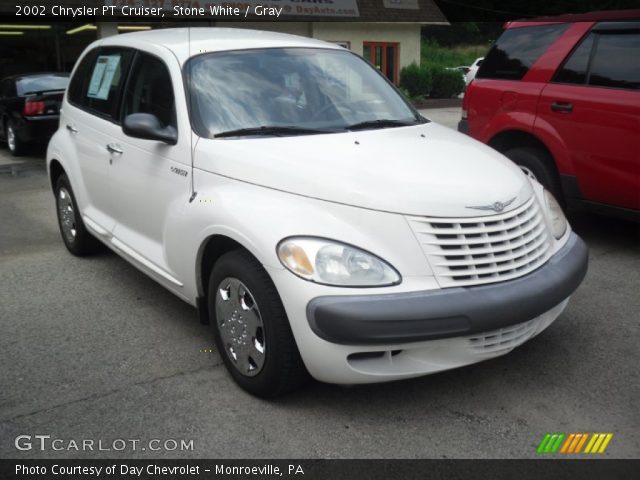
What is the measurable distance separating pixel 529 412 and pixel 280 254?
1.38m

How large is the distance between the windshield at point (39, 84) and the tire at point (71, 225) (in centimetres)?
673

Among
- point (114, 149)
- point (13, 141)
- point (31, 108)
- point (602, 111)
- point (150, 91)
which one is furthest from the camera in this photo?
point (13, 141)

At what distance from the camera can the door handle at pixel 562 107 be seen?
5672 mm

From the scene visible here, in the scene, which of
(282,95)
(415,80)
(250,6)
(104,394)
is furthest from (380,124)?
(415,80)

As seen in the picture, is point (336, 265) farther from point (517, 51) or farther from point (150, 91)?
point (517, 51)

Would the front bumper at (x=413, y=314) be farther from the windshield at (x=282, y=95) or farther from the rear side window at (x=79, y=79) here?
the rear side window at (x=79, y=79)

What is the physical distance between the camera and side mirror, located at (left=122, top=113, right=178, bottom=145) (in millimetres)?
3855

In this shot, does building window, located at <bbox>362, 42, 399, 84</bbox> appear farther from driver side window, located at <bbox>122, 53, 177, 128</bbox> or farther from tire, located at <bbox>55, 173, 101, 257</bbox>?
driver side window, located at <bbox>122, 53, 177, 128</bbox>

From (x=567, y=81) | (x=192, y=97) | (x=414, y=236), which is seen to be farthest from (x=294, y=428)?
(x=567, y=81)

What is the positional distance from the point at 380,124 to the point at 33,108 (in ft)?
29.3

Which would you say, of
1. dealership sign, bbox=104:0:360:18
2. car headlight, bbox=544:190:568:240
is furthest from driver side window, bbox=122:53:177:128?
dealership sign, bbox=104:0:360:18

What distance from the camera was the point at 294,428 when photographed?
3.17 m

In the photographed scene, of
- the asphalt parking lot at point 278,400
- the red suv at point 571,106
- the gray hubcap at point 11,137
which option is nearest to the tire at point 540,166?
the red suv at point 571,106

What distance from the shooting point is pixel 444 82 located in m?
25.5
